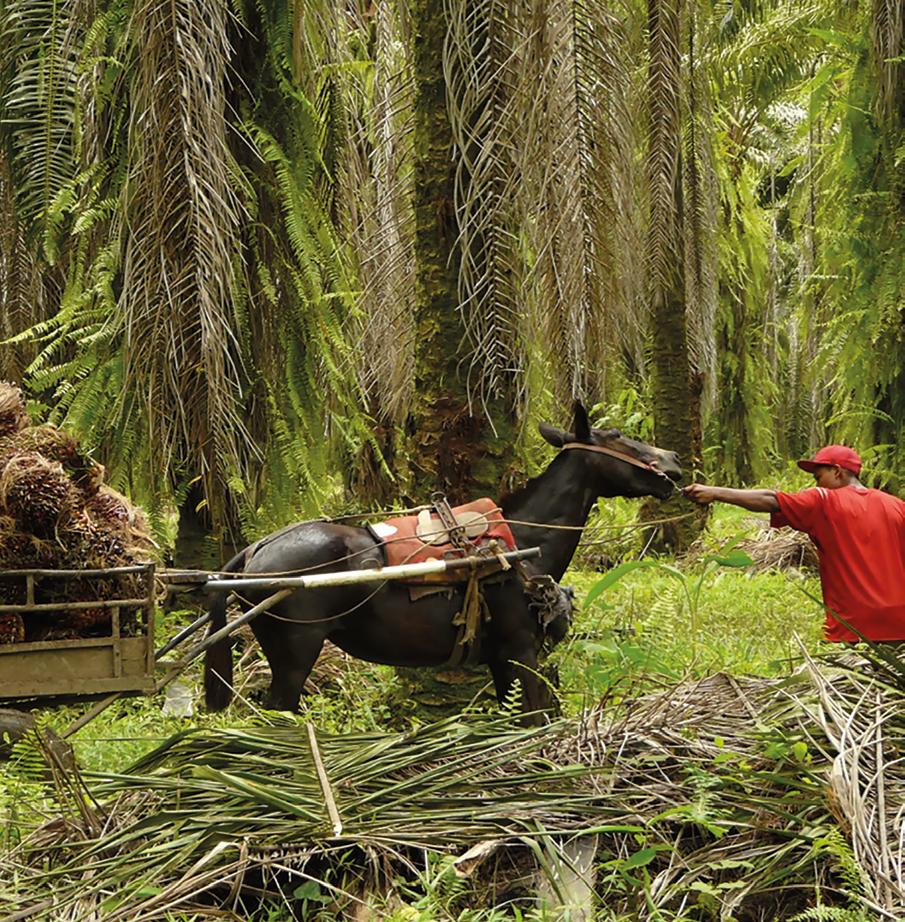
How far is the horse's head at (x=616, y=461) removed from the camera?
679cm

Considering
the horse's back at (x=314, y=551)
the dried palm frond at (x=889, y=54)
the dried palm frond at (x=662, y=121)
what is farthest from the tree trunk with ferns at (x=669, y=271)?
the horse's back at (x=314, y=551)

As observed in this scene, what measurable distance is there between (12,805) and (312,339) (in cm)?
349

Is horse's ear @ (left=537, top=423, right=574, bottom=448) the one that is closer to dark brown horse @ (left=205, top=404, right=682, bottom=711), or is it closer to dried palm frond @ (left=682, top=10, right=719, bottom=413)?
dark brown horse @ (left=205, top=404, right=682, bottom=711)

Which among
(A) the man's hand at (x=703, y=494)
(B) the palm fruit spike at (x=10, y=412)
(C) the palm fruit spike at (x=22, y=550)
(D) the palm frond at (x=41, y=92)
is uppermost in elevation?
(D) the palm frond at (x=41, y=92)

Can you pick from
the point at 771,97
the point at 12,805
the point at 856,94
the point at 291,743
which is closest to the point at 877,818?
the point at 291,743

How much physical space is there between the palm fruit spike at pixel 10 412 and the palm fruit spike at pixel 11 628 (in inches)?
28.1

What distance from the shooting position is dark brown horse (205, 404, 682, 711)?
5.97m

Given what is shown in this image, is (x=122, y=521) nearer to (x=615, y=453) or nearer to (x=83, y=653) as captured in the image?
(x=83, y=653)

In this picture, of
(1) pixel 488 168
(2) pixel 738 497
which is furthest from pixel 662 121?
(2) pixel 738 497

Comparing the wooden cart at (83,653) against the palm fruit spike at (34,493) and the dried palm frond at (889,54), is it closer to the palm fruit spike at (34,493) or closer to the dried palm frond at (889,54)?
the palm fruit spike at (34,493)

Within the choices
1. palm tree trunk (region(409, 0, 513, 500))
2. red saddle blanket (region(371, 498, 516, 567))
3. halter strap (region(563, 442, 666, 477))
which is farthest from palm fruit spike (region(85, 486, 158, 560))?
halter strap (region(563, 442, 666, 477))

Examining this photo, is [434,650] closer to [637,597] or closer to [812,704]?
[812,704]

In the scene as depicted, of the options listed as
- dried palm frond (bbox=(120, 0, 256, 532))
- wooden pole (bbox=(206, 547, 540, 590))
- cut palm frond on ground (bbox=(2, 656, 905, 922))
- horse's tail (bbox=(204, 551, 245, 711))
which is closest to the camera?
cut palm frond on ground (bbox=(2, 656, 905, 922))

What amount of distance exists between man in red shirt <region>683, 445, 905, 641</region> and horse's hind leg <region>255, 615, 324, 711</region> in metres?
1.99
